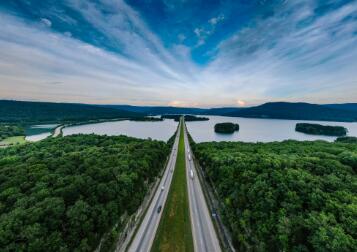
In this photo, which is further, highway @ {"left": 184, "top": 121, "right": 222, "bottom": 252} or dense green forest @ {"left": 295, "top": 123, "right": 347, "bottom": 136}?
dense green forest @ {"left": 295, "top": 123, "right": 347, "bottom": 136}

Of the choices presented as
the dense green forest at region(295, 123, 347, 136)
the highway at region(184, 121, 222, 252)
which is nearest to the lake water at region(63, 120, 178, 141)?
the highway at region(184, 121, 222, 252)

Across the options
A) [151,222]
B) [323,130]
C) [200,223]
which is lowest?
[151,222]

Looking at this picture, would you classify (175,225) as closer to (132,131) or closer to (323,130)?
(132,131)

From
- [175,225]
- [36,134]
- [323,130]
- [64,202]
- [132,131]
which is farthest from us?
[132,131]

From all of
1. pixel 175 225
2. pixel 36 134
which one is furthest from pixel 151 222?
pixel 36 134

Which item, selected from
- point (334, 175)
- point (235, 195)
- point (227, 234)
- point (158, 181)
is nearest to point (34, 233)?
point (227, 234)

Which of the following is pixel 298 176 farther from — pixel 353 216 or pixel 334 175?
pixel 353 216

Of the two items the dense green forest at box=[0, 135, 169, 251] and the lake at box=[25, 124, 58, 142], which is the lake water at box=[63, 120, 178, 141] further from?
the dense green forest at box=[0, 135, 169, 251]
